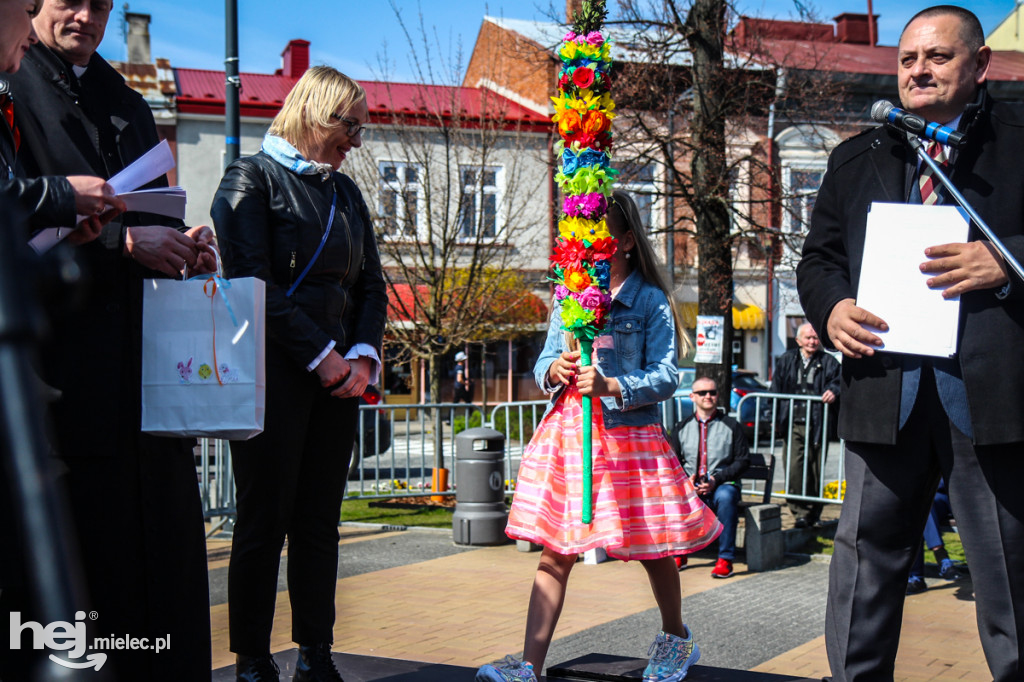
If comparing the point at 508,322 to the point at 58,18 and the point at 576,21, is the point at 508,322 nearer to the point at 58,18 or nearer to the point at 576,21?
the point at 576,21

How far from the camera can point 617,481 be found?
12.7 feet

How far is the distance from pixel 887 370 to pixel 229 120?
8.25 metres

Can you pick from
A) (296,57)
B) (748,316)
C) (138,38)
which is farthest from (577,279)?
(296,57)

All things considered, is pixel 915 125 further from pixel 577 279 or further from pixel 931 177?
pixel 577 279

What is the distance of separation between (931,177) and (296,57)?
30123 millimetres

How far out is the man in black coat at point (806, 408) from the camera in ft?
30.3

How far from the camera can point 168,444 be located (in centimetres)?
281

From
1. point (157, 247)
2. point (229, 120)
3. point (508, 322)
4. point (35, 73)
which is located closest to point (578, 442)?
point (157, 247)

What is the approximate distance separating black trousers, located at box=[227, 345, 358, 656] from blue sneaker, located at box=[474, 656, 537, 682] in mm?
607

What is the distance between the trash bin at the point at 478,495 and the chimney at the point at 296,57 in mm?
23883

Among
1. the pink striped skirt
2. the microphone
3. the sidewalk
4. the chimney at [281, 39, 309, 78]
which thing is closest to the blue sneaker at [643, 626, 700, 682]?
the pink striped skirt

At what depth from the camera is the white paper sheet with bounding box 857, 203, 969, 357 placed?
114 inches

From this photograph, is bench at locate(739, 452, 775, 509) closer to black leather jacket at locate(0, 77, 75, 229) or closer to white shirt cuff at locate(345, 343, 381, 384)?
white shirt cuff at locate(345, 343, 381, 384)

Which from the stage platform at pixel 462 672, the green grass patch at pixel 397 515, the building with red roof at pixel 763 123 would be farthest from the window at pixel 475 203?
the stage platform at pixel 462 672
